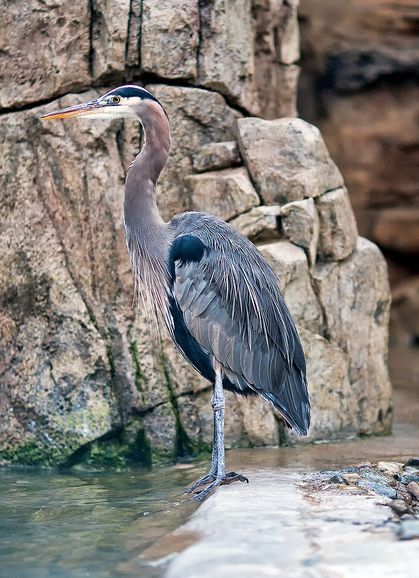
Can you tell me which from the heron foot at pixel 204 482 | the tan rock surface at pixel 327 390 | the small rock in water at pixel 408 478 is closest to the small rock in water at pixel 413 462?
the small rock in water at pixel 408 478

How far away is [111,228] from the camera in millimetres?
6457

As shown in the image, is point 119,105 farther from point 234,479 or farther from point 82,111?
point 234,479

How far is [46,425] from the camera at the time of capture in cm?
634

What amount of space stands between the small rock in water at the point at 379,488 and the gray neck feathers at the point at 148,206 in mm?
1466

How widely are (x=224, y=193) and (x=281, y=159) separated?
0.44 m

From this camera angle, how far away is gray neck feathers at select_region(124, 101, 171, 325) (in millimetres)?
5664

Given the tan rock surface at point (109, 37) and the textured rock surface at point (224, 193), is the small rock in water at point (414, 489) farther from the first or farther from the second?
the tan rock surface at point (109, 37)

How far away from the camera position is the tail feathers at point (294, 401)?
548cm

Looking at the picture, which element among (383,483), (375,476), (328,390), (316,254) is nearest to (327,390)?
(328,390)

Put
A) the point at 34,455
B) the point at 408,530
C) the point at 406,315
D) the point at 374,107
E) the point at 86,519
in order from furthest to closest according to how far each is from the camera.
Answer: the point at 406,315 → the point at 374,107 → the point at 34,455 → the point at 86,519 → the point at 408,530

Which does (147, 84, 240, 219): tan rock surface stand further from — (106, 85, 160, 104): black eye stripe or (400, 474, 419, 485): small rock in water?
(400, 474, 419, 485): small rock in water

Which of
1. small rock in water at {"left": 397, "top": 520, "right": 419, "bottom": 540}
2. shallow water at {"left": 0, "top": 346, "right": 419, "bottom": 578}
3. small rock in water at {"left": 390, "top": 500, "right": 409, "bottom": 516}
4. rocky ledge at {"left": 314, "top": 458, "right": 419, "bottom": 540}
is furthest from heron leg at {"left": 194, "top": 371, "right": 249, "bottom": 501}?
small rock in water at {"left": 397, "top": 520, "right": 419, "bottom": 540}

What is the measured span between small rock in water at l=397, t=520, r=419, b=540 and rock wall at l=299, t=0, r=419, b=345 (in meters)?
7.07

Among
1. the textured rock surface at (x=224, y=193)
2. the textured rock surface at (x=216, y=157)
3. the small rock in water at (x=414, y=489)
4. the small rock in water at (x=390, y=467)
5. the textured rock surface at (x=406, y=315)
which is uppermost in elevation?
the textured rock surface at (x=216, y=157)
